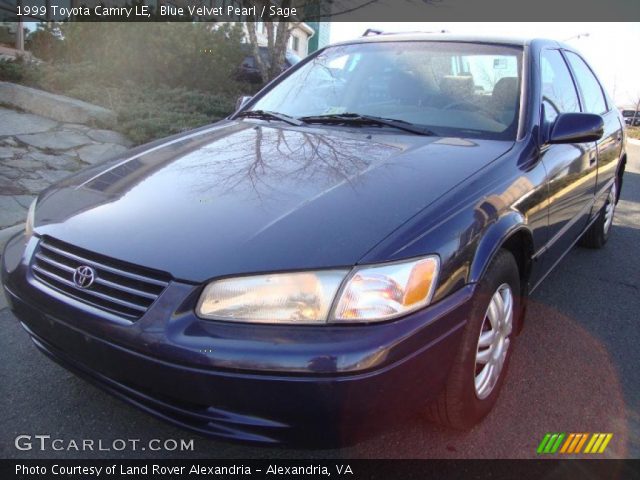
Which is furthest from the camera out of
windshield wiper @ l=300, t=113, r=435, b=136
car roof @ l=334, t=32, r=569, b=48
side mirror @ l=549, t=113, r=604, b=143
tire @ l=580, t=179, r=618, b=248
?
tire @ l=580, t=179, r=618, b=248

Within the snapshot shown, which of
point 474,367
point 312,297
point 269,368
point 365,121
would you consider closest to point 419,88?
point 365,121

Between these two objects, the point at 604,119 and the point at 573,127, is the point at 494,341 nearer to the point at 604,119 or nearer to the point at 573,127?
the point at 573,127

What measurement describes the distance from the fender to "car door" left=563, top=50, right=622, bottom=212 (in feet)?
5.89

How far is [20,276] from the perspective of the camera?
206cm

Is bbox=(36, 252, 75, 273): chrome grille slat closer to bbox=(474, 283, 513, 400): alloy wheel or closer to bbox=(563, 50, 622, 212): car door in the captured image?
bbox=(474, 283, 513, 400): alloy wheel

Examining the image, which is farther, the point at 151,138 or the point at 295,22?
the point at 295,22

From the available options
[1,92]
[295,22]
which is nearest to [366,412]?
[1,92]

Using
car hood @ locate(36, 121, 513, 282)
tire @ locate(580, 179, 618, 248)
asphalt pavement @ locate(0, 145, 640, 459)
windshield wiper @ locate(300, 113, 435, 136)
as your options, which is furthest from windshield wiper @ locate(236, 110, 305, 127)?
tire @ locate(580, 179, 618, 248)

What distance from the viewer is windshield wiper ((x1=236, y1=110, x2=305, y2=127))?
3.00 meters

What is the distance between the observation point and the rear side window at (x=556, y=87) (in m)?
2.94

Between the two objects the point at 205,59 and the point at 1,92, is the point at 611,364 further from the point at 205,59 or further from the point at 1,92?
the point at 205,59

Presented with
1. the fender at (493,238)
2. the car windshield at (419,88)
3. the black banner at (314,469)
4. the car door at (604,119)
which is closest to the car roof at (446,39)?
the car windshield at (419,88)

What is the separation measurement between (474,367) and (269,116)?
1.88m

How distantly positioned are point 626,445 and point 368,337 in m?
1.38
